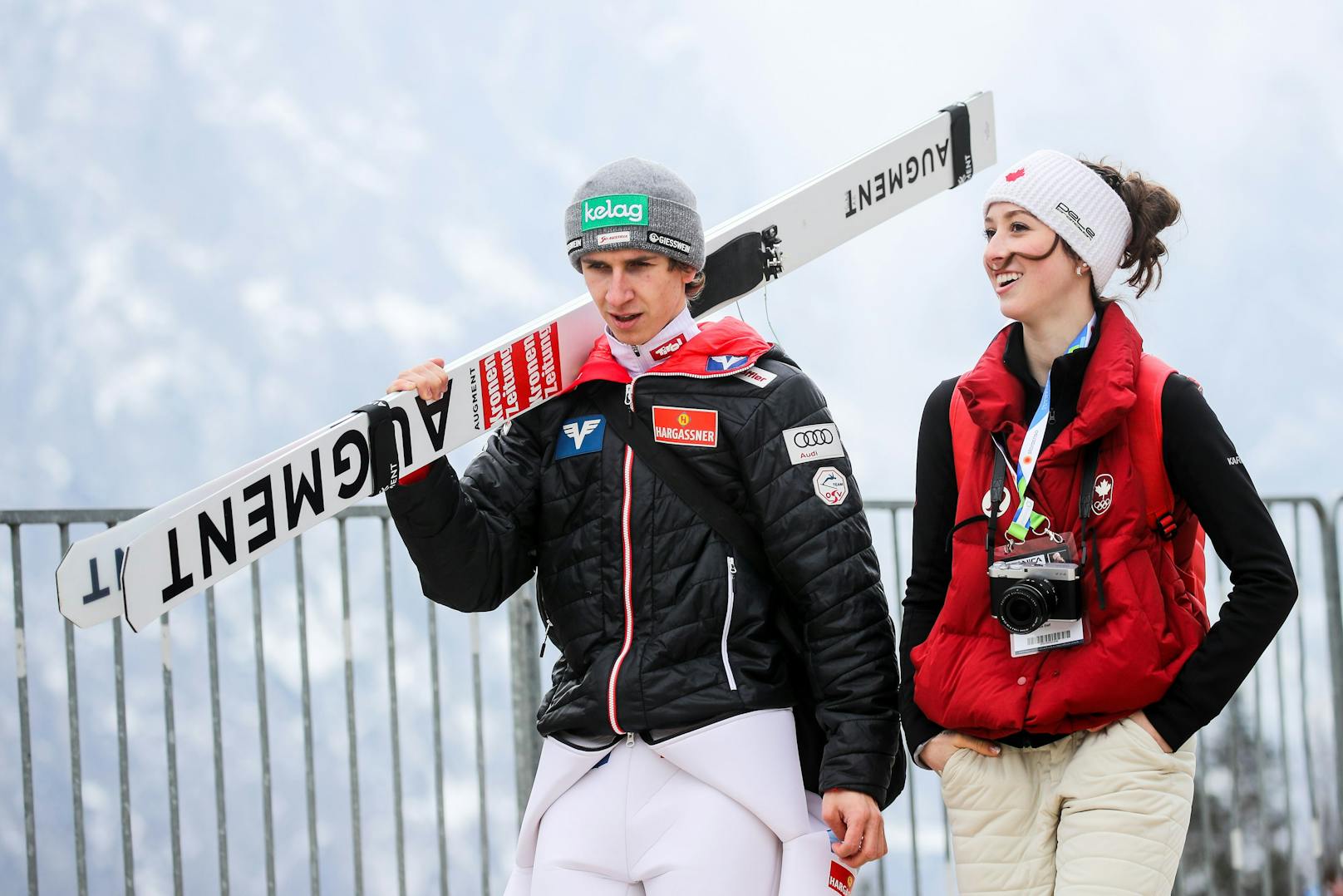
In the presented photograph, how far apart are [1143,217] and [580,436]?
3.33ft

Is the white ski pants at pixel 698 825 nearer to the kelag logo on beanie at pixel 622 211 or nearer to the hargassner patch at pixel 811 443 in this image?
the hargassner patch at pixel 811 443

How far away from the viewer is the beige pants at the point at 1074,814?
6.84 ft

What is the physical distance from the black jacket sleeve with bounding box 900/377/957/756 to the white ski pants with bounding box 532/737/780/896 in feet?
1.12

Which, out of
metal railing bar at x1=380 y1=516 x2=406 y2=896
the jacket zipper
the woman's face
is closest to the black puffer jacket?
the jacket zipper

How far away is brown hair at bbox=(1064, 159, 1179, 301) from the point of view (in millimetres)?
2393

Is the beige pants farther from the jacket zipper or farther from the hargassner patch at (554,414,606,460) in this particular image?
the hargassner patch at (554,414,606,460)

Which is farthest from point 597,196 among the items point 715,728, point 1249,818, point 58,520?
point 1249,818

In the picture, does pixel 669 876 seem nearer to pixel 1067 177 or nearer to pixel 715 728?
pixel 715 728

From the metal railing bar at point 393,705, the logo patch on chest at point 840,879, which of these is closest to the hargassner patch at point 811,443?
the logo patch on chest at point 840,879

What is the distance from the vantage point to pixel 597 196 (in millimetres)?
2426

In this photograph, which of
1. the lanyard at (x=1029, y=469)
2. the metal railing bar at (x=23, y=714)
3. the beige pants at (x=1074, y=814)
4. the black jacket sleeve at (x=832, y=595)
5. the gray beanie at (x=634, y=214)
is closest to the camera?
the beige pants at (x=1074, y=814)

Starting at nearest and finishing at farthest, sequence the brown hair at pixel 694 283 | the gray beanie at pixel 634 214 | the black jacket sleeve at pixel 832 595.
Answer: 1. the black jacket sleeve at pixel 832 595
2. the gray beanie at pixel 634 214
3. the brown hair at pixel 694 283

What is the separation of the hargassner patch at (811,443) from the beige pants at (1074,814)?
1.74ft

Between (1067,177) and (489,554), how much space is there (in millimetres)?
1148
